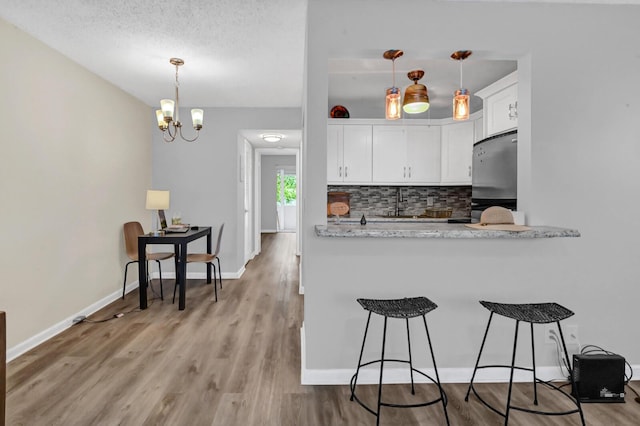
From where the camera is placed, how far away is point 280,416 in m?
2.00

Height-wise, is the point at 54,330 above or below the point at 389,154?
below

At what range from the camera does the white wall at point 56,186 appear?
2740 mm

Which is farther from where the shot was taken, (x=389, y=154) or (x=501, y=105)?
(x=389, y=154)

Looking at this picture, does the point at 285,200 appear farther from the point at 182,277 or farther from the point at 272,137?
the point at 182,277

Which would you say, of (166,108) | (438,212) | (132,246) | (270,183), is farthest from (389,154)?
(270,183)

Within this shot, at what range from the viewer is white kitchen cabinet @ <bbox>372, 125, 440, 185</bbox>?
4926 mm

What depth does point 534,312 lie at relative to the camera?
1.96 meters

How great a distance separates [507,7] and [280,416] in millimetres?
2808

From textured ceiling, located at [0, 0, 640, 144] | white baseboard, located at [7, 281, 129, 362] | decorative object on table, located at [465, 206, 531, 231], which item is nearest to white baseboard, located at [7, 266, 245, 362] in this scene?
white baseboard, located at [7, 281, 129, 362]

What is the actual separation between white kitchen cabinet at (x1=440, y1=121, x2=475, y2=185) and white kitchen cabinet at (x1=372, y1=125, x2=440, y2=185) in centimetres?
10

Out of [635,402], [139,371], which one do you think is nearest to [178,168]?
[139,371]

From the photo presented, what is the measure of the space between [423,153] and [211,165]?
2.94 meters

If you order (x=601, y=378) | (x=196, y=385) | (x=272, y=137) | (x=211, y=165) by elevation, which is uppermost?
(x=272, y=137)

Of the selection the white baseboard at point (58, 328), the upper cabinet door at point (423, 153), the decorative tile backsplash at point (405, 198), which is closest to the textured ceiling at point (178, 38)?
the upper cabinet door at point (423, 153)
